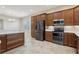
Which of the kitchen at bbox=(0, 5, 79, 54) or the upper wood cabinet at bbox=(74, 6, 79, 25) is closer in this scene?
the kitchen at bbox=(0, 5, 79, 54)

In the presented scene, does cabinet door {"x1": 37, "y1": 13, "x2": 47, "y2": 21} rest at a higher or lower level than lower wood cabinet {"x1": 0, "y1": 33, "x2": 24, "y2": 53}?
higher

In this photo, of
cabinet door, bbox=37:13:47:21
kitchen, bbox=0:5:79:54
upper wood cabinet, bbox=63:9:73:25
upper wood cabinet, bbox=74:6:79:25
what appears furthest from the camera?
cabinet door, bbox=37:13:47:21

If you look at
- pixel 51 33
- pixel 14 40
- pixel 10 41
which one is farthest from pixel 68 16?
pixel 10 41

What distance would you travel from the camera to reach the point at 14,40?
4824mm

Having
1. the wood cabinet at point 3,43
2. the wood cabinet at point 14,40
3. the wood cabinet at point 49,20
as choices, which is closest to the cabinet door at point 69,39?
the wood cabinet at point 49,20

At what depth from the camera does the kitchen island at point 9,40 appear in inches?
157

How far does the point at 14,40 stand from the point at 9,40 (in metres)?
0.42

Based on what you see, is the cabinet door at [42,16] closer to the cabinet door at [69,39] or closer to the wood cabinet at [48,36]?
the wood cabinet at [48,36]

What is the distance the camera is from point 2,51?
400 cm

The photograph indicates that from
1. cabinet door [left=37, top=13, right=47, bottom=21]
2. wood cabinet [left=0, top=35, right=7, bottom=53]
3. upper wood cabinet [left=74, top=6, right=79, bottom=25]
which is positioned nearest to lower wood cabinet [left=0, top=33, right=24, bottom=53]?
wood cabinet [left=0, top=35, right=7, bottom=53]

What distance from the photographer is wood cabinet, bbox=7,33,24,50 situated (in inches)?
173

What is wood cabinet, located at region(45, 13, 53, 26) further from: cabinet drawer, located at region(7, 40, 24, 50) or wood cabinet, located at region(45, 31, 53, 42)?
cabinet drawer, located at region(7, 40, 24, 50)
